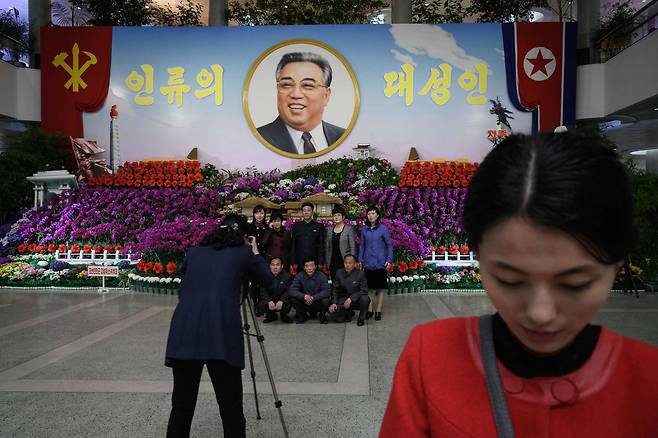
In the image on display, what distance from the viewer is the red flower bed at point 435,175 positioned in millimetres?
10234

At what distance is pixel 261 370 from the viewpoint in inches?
164

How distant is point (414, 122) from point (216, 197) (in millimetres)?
5421

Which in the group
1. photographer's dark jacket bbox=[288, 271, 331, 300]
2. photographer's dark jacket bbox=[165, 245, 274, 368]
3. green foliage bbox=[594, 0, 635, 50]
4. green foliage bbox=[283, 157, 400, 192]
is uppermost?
green foliage bbox=[594, 0, 635, 50]

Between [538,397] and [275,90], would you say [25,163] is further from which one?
[538,397]

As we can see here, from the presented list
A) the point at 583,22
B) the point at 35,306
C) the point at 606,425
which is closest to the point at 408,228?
the point at 35,306

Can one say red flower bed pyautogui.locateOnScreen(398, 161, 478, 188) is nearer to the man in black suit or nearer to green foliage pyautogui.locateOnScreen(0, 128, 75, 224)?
the man in black suit

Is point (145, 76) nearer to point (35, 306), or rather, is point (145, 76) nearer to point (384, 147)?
point (384, 147)

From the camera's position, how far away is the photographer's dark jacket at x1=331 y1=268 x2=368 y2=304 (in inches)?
238

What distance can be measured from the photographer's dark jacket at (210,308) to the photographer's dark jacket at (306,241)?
4076 mm

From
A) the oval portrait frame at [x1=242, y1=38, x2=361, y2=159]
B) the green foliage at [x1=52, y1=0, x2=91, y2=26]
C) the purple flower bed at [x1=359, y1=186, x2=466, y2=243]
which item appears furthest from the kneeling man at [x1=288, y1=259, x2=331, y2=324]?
the green foliage at [x1=52, y1=0, x2=91, y2=26]

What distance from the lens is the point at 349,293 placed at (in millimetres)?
6109

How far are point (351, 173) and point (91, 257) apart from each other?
18.4 ft

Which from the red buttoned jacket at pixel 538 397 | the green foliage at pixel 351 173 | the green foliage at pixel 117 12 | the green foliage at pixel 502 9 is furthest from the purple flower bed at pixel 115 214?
the green foliage at pixel 502 9

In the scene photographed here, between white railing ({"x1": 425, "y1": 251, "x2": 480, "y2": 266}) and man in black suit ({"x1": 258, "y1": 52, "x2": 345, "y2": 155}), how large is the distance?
5237 millimetres
